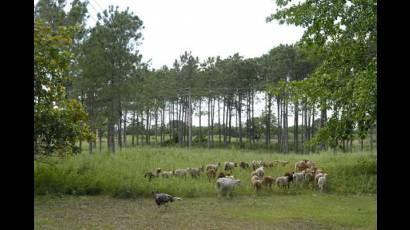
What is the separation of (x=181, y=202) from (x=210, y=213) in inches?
91.0

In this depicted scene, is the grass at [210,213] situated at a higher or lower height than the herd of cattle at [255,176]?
lower

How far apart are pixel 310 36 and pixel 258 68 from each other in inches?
1493

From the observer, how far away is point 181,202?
14.3 m

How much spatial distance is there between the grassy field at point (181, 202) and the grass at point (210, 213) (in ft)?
0.08

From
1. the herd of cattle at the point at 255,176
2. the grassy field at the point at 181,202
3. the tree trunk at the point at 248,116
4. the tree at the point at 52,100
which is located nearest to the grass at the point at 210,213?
the grassy field at the point at 181,202

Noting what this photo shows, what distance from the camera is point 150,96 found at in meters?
46.8

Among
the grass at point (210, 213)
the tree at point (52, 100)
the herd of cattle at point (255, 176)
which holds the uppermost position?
the tree at point (52, 100)

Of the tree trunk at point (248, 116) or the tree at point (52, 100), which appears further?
the tree trunk at point (248, 116)

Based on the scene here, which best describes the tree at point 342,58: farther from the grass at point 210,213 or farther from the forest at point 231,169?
the grass at point 210,213

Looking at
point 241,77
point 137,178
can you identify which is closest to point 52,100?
point 137,178

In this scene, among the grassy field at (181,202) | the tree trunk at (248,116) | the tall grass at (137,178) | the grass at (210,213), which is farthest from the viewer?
the tree trunk at (248,116)

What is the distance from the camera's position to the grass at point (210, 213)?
34.2 feet
